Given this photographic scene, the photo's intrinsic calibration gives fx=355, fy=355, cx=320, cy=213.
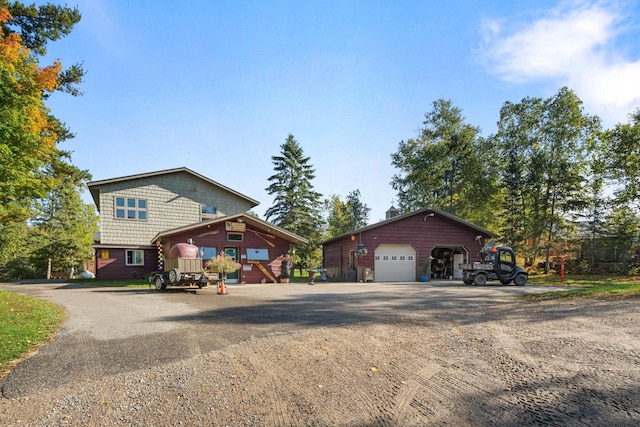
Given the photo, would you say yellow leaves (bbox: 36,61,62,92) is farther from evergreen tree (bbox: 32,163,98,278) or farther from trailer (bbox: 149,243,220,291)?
evergreen tree (bbox: 32,163,98,278)

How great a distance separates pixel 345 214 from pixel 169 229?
32.5 m

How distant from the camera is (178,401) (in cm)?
362

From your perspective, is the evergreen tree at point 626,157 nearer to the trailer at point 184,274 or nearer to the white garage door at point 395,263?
the white garage door at point 395,263

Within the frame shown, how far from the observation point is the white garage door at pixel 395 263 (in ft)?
80.9

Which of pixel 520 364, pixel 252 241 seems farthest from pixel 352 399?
pixel 252 241

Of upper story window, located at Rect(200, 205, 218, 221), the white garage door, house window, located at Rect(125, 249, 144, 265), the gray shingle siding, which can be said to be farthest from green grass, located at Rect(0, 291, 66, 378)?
the white garage door

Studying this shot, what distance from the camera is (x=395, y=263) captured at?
25.0 m

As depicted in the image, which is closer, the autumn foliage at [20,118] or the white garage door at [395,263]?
the autumn foliage at [20,118]

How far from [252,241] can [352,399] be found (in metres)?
18.6

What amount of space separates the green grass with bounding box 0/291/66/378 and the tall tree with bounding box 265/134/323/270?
27979mm

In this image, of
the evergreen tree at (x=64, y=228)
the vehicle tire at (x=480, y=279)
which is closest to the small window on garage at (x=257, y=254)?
the vehicle tire at (x=480, y=279)

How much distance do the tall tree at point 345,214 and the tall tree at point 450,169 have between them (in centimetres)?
1426

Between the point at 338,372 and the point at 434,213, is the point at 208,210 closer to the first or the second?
the point at 434,213

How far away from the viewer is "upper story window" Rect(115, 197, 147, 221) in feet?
75.7
